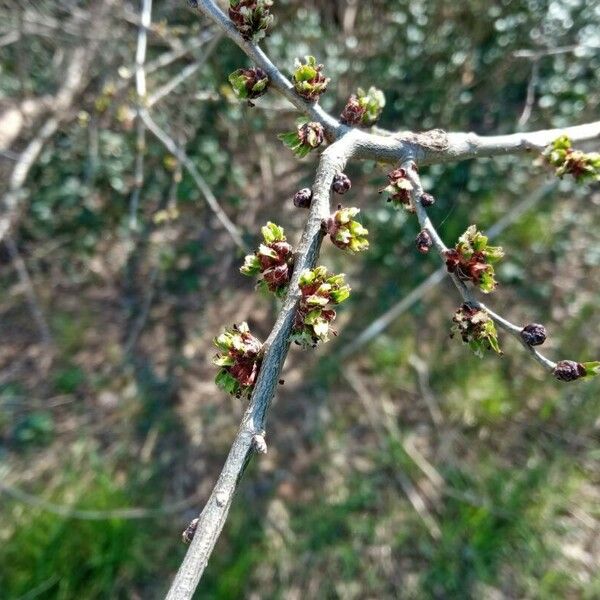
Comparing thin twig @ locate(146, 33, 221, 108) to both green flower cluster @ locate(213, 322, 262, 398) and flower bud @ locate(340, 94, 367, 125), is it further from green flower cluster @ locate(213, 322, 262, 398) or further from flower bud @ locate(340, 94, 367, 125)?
green flower cluster @ locate(213, 322, 262, 398)

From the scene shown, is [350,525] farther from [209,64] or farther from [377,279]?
[209,64]

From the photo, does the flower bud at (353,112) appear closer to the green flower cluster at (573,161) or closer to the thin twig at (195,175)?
the green flower cluster at (573,161)

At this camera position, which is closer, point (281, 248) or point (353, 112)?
point (281, 248)

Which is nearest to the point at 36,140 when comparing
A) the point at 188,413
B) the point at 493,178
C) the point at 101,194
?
the point at 101,194

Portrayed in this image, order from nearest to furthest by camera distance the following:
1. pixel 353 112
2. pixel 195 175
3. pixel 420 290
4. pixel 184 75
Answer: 1. pixel 353 112
2. pixel 195 175
3. pixel 184 75
4. pixel 420 290

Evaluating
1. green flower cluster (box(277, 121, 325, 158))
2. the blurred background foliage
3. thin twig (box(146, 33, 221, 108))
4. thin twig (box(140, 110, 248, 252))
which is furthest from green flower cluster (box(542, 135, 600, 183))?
the blurred background foliage

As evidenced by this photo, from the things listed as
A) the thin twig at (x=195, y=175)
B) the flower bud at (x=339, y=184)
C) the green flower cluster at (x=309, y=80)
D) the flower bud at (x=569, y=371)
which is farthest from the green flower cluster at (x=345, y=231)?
the thin twig at (x=195, y=175)

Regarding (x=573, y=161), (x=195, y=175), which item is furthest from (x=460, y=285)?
(x=195, y=175)

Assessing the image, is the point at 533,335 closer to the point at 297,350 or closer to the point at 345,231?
the point at 345,231
